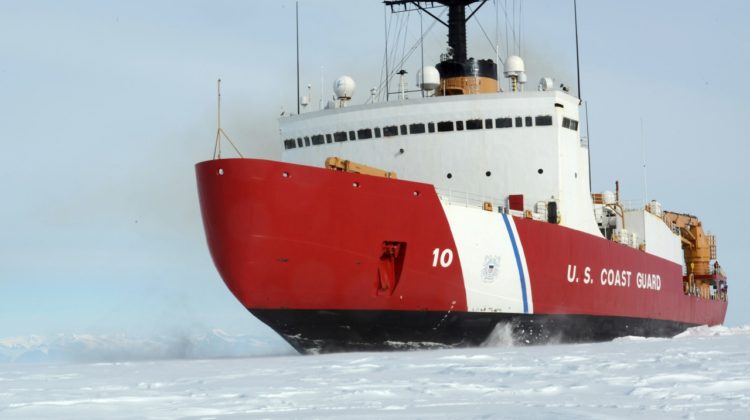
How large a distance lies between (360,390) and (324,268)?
6.76m

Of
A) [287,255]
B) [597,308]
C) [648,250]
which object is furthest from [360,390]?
[648,250]

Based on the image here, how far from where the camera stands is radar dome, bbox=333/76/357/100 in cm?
2212

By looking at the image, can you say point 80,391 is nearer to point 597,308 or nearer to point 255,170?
point 255,170

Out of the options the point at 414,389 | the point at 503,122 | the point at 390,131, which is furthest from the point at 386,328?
the point at 414,389

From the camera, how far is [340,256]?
1590 centimetres

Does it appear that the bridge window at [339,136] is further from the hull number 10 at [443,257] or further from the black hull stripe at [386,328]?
the black hull stripe at [386,328]

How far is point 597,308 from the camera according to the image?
72.9 feet

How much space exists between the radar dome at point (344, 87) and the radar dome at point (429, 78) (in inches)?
62.9

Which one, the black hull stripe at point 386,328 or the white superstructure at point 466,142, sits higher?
the white superstructure at point 466,142

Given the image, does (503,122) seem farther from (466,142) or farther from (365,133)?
(365,133)

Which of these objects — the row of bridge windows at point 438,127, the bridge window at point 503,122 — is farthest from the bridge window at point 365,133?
the bridge window at point 503,122

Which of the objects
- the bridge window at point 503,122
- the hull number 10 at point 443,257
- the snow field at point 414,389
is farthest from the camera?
the bridge window at point 503,122

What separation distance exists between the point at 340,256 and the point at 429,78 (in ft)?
24.7

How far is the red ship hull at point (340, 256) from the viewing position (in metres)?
15.6
